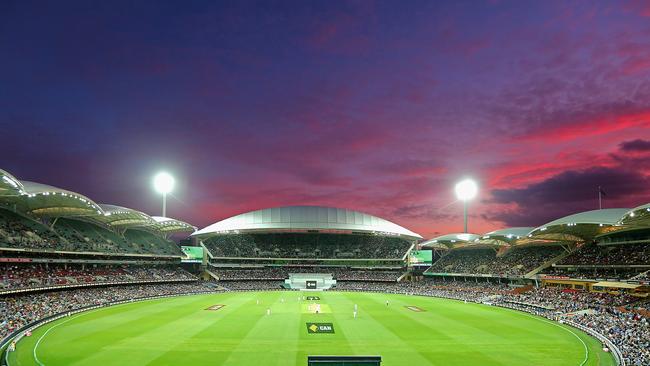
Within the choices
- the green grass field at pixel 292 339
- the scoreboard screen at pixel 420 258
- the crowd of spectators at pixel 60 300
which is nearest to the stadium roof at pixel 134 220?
the crowd of spectators at pixel 60 300

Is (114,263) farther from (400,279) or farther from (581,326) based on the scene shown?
(581,326)

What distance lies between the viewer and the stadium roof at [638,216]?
3794 centimetres

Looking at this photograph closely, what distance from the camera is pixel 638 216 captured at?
132 ft

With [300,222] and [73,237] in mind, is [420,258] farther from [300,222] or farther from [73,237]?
[73,237]

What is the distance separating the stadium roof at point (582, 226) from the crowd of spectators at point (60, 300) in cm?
5501

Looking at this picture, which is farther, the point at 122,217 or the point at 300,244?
the point at 300,244

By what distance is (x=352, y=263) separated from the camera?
95562 mm

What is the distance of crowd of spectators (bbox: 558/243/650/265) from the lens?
50.6 metres

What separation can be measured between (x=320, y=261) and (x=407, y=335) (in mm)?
59676

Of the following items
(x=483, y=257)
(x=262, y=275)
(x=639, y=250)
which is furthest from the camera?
(x=262, y=275)

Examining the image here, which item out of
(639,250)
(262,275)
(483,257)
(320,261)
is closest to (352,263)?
(320,261)

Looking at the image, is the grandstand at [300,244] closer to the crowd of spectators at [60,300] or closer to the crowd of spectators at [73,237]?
the crowd of spectators at [73,237]

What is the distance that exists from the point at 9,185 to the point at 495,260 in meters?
71.6

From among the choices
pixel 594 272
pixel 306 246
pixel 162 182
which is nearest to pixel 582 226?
pixel 594 272
